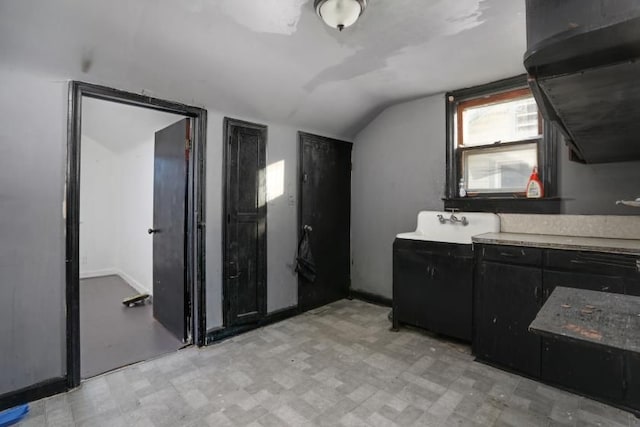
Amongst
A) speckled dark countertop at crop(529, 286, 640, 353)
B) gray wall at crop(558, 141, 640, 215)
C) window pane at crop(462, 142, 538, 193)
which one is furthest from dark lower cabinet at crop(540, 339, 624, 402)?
window pane at crop(462, 142, 538, 193)

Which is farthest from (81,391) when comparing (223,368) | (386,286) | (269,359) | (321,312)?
(386,286)

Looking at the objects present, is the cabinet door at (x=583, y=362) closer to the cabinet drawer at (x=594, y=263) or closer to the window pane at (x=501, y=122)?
the cabinet drawer at (x=594, y=263)

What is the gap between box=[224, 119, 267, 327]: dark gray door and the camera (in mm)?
2855

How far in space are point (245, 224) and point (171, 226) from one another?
731 millimetres

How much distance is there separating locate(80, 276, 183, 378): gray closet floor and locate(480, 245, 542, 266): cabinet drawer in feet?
8.82

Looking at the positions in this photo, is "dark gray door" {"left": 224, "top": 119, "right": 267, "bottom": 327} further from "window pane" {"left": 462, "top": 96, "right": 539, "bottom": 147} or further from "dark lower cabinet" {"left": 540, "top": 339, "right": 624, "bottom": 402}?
"dark lower cabinet" {"left": 540, "top": 339, "right": 624, "bottom": 402}

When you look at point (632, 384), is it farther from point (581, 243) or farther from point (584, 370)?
point (581, 243)

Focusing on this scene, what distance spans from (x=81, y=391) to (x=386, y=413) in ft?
6.48

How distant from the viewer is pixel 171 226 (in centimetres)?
300

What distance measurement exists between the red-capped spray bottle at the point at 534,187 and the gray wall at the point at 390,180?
769mm

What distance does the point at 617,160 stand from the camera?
2229 millimetres

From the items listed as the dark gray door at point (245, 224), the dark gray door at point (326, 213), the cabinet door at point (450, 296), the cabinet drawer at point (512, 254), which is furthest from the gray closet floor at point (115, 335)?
the cabinet drawer at point (512, 254)

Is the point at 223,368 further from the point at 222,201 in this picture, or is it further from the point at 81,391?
the point at 222,201

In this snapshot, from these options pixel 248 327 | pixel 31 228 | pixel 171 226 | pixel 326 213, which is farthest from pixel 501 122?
pixel 31 228
